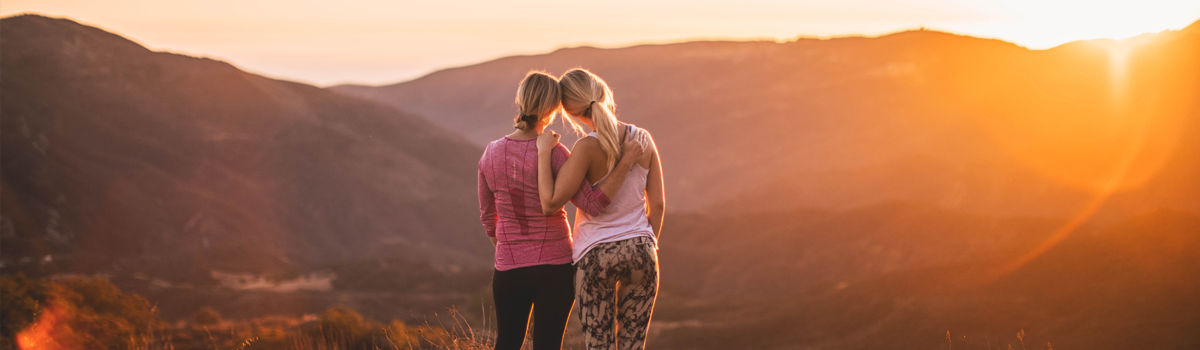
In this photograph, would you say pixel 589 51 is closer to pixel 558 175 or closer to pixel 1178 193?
pixel 1178 193

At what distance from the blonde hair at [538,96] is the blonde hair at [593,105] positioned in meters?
0.04

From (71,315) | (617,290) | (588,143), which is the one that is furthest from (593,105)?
(71,315)

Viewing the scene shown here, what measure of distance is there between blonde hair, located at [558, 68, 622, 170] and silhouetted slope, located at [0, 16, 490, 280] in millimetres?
27958

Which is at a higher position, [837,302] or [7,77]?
[7,77]

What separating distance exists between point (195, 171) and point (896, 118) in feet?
132

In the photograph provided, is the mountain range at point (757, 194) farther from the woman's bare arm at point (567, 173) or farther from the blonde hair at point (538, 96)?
the blonde hair at point (538, 96)

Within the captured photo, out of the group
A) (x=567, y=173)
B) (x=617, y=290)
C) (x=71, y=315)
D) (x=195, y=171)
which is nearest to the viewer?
(x=567, y=173)

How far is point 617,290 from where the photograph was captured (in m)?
2.67

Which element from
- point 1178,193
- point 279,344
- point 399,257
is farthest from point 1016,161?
point 279,344

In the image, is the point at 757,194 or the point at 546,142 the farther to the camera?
the point at 757,194

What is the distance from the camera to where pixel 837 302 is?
2244 centimetres

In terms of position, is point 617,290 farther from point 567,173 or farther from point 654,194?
point 567,173

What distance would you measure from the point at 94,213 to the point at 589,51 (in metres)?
47.9

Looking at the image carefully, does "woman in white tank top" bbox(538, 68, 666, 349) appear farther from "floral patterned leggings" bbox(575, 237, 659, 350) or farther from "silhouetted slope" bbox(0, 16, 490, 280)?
"silhouetted slope" bbox(0, 16, 490, 280)
